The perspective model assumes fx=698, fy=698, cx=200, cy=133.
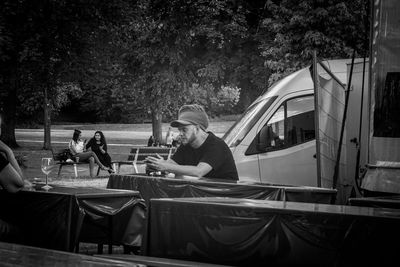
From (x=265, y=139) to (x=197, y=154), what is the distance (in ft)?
13.7

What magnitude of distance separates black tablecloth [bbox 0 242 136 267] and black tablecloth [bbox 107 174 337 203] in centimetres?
305

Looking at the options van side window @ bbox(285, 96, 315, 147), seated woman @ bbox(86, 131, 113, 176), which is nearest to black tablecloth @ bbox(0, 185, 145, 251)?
van side window @ bbox(285, 96, 315, 147)

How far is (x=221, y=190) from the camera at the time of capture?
7.19 meters

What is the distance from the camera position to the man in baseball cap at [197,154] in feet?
24.6

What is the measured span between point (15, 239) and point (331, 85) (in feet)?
20.0

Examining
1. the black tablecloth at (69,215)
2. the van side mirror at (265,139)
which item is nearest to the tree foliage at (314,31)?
the van side mirror at (265,139)

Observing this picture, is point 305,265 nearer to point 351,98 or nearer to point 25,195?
point 25,195

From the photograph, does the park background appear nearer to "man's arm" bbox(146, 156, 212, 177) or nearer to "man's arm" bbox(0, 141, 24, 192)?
"man's arm" bbox(146, 156, 212, 177)

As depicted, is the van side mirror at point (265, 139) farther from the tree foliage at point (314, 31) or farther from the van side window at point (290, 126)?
the tree foliage at point (314, 31)

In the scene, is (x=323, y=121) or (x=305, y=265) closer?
(x=305, y=265)

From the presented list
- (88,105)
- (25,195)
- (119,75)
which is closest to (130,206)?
(25,195)

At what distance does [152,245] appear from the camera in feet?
16.2

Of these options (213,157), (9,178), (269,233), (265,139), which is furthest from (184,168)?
(265,139)

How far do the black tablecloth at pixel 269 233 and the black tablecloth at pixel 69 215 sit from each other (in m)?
1.34
